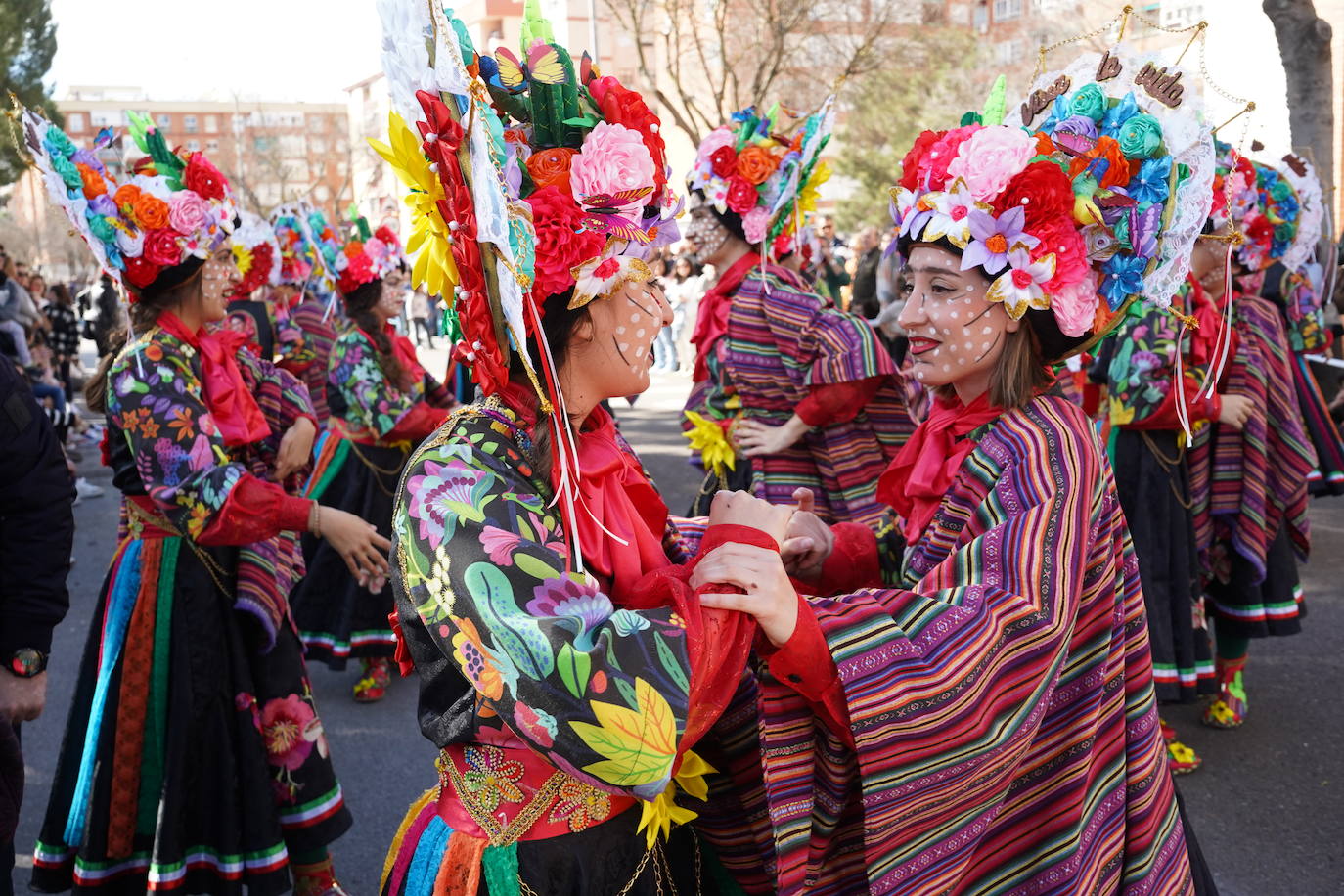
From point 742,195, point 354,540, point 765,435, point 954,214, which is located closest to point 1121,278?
point 954,214

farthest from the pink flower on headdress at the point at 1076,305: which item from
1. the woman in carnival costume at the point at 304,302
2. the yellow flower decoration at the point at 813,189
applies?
the woman in carnival costume at the point at 304,302

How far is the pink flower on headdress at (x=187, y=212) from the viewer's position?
3.41 metres

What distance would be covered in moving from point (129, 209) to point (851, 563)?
2446mm

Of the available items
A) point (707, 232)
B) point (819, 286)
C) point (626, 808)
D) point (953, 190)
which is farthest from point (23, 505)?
point (819, 286)

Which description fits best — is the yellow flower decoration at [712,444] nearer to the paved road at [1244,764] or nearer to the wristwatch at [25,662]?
the paved road at [1244,764]

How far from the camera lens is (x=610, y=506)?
1.93m

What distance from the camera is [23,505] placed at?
2549 millimetres

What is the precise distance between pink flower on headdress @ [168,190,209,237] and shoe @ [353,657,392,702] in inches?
108

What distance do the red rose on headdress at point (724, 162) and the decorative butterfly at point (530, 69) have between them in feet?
10.7

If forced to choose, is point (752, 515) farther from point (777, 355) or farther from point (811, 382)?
point (777, 355)

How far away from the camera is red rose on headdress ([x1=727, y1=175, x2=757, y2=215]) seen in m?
4.93

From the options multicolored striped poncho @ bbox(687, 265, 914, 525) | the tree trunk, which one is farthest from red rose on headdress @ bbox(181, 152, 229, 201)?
the tree trunk

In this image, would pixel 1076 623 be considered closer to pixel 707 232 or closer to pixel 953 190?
pixel 953 190

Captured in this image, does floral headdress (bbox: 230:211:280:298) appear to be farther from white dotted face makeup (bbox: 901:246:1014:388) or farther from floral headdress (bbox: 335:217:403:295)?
white dotted face makeup (bbox: 901:246:1014:388)
